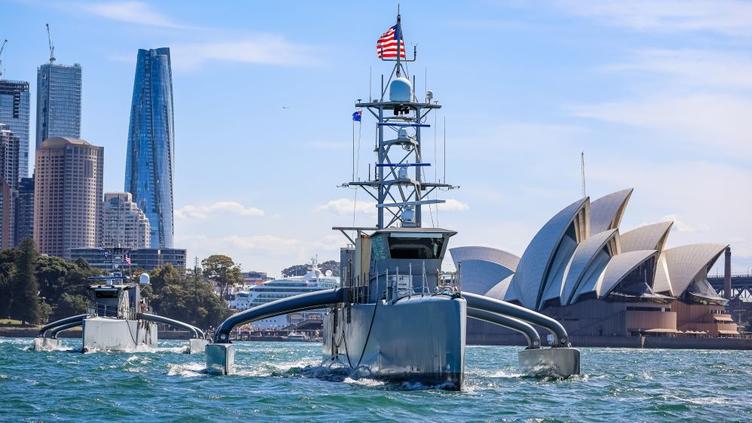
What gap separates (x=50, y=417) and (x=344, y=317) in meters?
23.1

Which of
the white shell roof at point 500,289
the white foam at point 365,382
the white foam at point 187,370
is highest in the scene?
the white shell roof at point 500,289

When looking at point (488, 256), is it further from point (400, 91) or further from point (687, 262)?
point (400, 91)

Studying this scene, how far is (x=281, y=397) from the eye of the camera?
127ft

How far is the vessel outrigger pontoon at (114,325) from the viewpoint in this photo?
83312 millimetres

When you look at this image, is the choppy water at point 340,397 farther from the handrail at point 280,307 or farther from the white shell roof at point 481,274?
the white shell roof at point 481,274

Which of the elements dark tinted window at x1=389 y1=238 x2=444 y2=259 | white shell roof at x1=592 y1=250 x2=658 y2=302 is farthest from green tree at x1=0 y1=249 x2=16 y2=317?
dark tinted window at x1=389 y1=238 x2=444 y2=259

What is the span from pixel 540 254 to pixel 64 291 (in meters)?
66.7

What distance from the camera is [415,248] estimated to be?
48.2m

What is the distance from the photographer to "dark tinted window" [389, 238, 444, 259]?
4794 centimetres

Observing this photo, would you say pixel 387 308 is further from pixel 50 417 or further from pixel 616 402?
pixel 50 417

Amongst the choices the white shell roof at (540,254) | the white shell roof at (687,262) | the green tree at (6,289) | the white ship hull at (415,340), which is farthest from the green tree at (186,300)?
the white ship hull at (415,340)

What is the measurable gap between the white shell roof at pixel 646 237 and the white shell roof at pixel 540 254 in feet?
25.4

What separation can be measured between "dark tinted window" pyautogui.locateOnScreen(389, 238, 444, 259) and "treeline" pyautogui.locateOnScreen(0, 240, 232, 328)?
111m

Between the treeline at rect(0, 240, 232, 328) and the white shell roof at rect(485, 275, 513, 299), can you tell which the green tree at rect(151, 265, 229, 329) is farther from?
the white shell roof at rect(485, 275, 513, 299)
